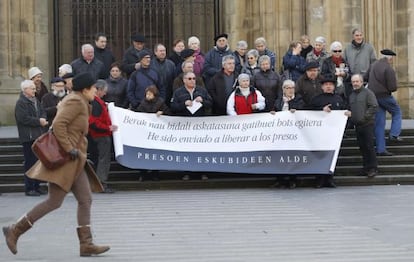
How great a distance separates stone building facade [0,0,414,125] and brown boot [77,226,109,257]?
1117 cm

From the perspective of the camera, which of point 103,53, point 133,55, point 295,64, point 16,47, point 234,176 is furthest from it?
point 16,47

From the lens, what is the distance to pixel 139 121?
1402 cm

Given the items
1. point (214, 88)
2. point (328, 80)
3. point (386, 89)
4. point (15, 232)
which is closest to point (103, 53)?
point (214, 88)

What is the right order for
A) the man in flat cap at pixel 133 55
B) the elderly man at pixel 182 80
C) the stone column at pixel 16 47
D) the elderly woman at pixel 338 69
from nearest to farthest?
1. the elderly man at pixel 182 80
2. the elderly woman at pixel 338 69
3. the man in flat cap at pixel 133 55
4. the stone column at pixel 16 47

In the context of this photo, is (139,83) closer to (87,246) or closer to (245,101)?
(245,101)

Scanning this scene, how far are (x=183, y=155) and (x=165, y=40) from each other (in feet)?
28.7

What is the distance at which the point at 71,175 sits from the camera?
849 centimetres

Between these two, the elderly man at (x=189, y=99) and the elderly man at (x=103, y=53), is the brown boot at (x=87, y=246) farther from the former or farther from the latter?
the elderly man at (x=103, y=53)

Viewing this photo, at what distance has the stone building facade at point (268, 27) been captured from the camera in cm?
1959

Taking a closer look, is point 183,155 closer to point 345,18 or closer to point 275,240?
point 275,240

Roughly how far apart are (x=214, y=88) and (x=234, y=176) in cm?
145

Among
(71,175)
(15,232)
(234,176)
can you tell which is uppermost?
(71,175)

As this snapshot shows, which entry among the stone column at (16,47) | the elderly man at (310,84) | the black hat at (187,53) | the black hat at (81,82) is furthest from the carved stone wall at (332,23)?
the black hat at (81,82)

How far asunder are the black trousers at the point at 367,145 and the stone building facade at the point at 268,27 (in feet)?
19.0
